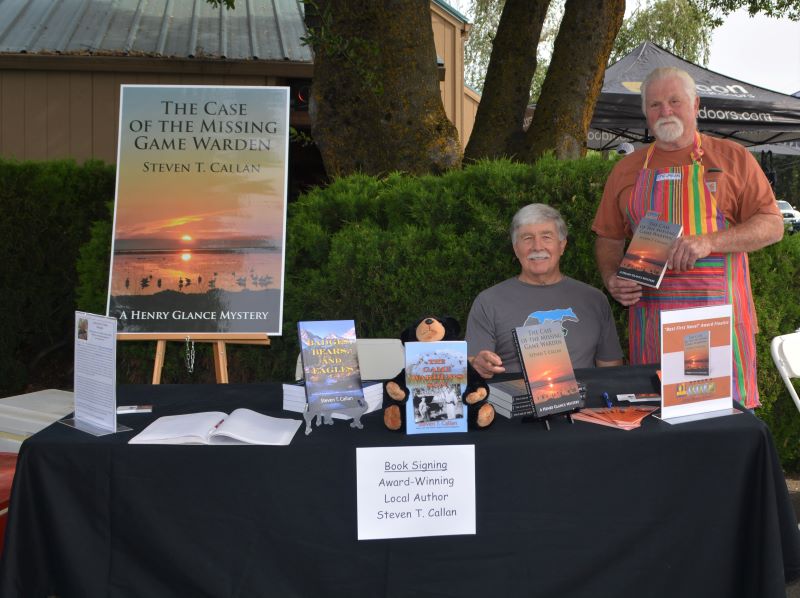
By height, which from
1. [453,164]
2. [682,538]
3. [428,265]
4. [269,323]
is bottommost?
[682,538]

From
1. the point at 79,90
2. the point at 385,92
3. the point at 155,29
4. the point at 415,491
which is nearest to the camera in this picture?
the point at 415,491

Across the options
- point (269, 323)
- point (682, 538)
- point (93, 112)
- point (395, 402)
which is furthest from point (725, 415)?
point (93, 112)

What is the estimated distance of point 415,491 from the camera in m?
1.81

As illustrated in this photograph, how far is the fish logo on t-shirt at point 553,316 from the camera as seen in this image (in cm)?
270

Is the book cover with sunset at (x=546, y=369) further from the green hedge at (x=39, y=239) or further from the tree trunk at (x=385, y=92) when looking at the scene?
the green hedge at (x=39, y=239)

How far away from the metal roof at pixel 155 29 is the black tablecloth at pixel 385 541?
589 centimetres

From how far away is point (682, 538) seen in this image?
1.88m

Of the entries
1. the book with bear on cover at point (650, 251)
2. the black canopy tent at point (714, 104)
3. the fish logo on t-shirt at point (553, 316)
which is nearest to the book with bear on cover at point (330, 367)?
the fish logo on t-shirt at point (553, 316)

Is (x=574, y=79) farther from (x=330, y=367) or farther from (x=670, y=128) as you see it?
(x=330, y=367)

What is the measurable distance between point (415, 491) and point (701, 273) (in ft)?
4.43

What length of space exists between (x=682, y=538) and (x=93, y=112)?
739cm

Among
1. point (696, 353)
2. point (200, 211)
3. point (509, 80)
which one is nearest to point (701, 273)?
point (696, 353)

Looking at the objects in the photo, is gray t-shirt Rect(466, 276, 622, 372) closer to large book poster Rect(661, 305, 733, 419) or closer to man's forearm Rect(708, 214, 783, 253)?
man's forearm Rect(708, 214, 783, 253)

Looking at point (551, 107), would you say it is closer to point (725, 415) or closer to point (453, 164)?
point (453, 164)
